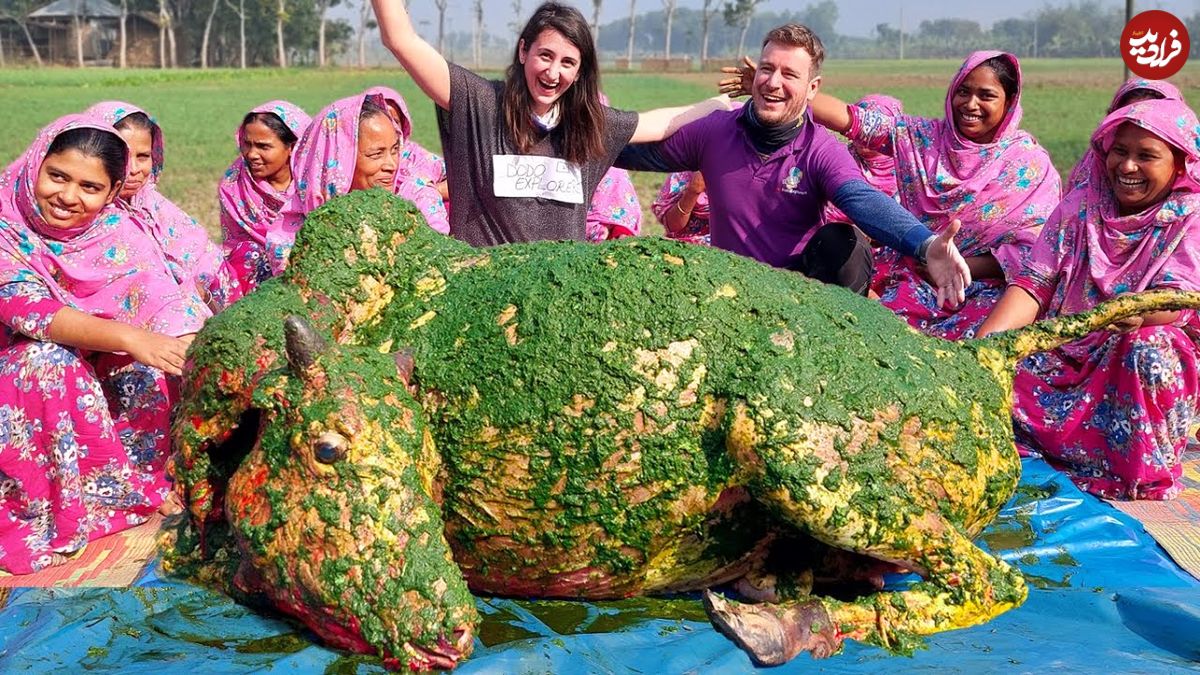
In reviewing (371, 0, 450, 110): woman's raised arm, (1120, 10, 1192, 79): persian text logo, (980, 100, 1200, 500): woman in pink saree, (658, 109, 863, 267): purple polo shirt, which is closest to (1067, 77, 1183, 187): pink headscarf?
(980, 100, 1200, 500): woman in pink saree

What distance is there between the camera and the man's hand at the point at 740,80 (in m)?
5.38

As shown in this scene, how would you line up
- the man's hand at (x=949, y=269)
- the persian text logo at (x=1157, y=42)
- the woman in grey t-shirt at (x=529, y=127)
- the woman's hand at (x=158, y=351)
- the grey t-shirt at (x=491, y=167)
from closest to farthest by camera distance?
the man's hand at (x=949, y=269) < the woman's hand at (x=158, y=351) < the woman in grey t-shirt at (x=529, y=127) < the grey t-shirt at (x=491, y=167) < the persian text logo at (x=1157, y=42)

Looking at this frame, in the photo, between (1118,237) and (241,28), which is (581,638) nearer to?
(1118,237)

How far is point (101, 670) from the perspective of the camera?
3.03 metres

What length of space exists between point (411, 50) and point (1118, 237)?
11.1 feet

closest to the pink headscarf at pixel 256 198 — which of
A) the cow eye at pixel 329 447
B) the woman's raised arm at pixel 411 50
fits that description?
the woman's raised arm at pixel 411 50

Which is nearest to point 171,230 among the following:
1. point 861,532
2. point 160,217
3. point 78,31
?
point 160,217

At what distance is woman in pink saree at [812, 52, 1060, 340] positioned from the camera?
19.6 ft

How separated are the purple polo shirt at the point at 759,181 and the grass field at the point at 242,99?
7436mm

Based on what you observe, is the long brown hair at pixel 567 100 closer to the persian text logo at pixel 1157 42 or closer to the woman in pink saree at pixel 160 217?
the woman in pink saree at pixel 160 217

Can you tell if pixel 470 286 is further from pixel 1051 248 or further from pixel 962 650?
pixel 1051 248

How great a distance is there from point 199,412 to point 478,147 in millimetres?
2000

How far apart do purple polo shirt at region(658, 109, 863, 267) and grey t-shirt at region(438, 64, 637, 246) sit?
1.17ft

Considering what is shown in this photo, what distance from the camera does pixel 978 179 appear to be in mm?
6125
